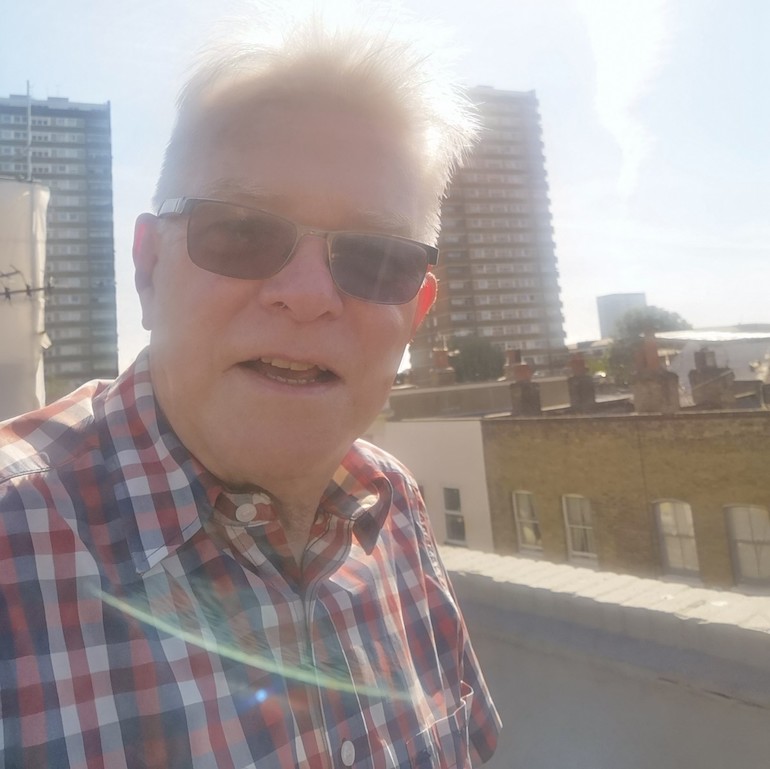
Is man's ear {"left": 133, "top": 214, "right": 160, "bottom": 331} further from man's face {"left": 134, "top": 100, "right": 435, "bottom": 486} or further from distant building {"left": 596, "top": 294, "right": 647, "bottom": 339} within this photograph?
distant building {"left": 596, "top": 294, "right": 647, "bottom": 339}

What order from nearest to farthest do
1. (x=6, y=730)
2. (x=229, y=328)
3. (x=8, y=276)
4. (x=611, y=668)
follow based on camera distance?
(x=6, y=730) < (x=229, y=328) < (x=611, y=668) < (x=8, y=276)

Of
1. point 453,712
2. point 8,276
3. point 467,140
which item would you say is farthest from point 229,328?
point 8,276

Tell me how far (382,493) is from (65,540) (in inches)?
16.6

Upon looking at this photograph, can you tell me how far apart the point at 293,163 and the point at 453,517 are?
30.5 ft

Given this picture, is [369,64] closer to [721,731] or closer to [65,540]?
[65,540]

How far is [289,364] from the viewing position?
622mm

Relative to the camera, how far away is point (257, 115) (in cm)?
64

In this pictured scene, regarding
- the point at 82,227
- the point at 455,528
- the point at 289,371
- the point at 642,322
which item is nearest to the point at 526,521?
the point at 455,528

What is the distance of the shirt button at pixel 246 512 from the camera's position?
650mm

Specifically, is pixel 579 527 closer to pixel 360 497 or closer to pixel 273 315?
pixel 360 497

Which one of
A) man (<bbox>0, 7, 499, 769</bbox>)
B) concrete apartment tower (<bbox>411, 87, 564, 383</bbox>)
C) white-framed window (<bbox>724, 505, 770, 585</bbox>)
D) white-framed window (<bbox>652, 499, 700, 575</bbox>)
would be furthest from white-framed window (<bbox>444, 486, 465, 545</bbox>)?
concrete apartment tower (<bbox>411, 87, 564, 383</bbox>)

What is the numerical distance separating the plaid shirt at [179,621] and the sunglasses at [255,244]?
0.18m

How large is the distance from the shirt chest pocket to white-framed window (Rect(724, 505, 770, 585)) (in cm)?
697

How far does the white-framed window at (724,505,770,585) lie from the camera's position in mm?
6555
